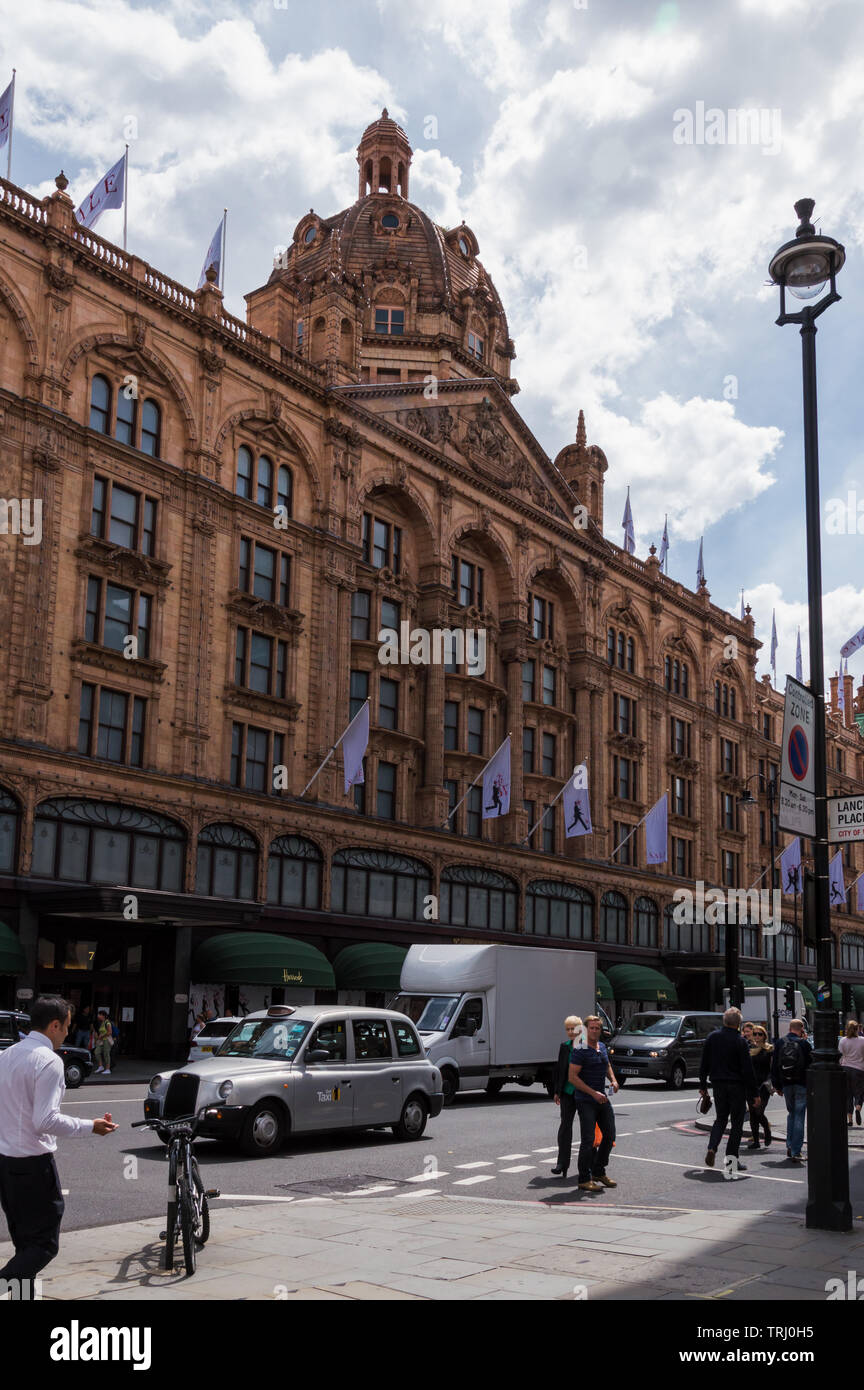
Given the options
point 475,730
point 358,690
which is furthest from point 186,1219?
point 475,730

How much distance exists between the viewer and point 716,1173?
1658cm

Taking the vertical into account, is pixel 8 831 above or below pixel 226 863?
above

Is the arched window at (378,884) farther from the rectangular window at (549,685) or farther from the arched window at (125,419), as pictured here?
the arched window at (125,419)

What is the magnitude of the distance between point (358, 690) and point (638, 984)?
744 inches

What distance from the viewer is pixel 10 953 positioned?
30703mm

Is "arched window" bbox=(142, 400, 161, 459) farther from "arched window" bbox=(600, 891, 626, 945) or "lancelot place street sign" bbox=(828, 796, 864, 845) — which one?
"lancelot place street sign" bbox=(828, 796, 864, 845)

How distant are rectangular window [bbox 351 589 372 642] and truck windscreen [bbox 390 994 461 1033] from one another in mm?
19366

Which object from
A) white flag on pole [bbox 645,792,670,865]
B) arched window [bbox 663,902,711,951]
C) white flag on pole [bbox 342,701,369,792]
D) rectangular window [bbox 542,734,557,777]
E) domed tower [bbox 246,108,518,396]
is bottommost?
arched window [bbox 663,902,711,951]

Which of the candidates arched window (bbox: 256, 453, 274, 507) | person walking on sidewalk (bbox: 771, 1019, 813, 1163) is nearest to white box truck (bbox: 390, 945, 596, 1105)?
person walking on sidewalk (bbox: 771, 1019, 813, 1163)

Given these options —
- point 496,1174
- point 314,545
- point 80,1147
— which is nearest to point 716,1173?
point 496,1174

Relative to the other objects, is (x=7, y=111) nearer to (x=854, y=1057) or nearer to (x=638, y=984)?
(x=854, y=1057)

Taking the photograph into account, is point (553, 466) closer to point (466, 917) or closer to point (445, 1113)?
point (466, 917)

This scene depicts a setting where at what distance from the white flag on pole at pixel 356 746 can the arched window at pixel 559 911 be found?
13.8 meters

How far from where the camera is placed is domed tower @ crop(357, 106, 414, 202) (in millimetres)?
68188
